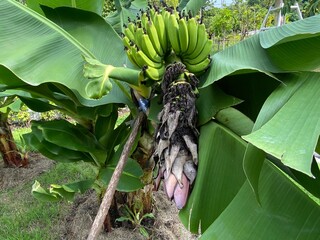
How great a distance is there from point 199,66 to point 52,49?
20.3 inches

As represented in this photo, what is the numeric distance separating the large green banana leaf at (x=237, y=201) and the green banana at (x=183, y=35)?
0.24 m

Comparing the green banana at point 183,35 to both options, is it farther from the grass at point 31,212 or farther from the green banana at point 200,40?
the grass at point 31,212

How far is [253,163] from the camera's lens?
67cm

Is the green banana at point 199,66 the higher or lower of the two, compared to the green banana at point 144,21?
lower

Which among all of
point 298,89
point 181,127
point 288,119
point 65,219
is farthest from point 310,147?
point 65,219

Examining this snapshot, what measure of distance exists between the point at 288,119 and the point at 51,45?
0.87 meters

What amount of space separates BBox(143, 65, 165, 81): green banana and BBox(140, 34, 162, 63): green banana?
3 centimetres

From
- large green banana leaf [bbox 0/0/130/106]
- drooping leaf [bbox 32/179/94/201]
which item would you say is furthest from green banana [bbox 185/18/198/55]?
drooping leaf [bbox 32/179/94/201]

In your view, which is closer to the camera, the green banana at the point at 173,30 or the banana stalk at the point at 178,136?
the banana stalk at the point at 178,136

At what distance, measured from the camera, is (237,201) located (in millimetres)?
846

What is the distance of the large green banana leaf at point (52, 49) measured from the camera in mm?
1126

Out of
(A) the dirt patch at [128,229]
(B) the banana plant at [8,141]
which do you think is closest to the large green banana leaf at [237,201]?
(A) the dirt patch at [128,229]

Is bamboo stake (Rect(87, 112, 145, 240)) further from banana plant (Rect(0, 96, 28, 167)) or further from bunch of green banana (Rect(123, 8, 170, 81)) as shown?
banana plant (Rect(0, 96, 28, 167))

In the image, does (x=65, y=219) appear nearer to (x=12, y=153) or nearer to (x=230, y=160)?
(x=12, y=153)
